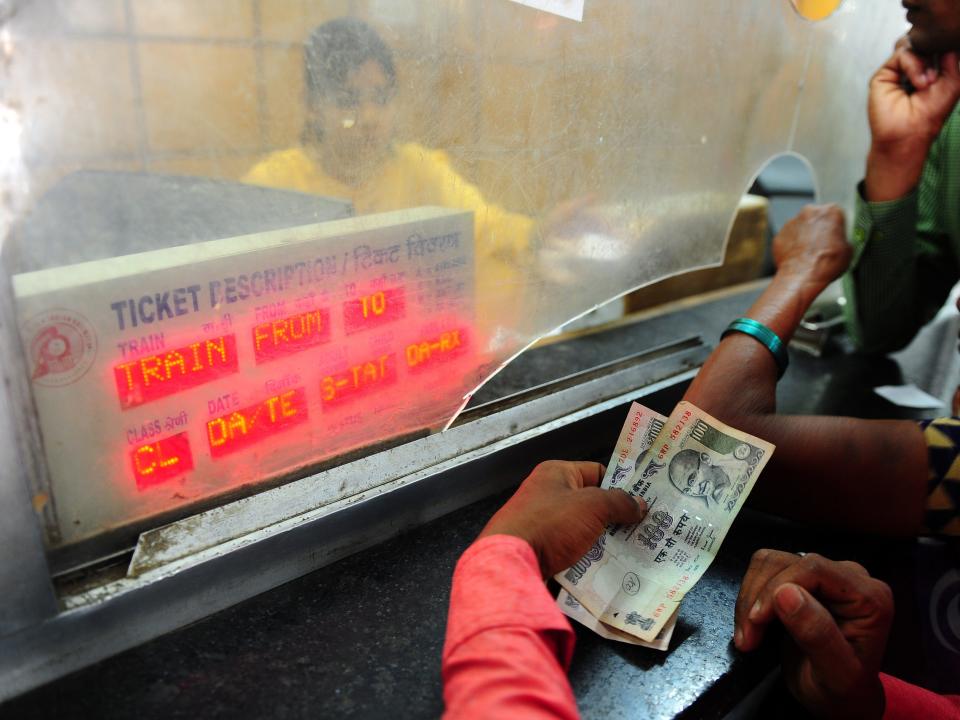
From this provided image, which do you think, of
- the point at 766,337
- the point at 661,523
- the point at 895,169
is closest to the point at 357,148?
the point at 661,523

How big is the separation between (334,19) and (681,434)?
25.0 inches

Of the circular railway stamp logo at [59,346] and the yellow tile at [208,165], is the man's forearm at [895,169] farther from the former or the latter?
the circular railway stamp logo at [59,346]

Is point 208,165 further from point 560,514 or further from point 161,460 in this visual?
point 560,514

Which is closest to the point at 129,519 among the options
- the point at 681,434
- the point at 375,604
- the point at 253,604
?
the point at 253,604

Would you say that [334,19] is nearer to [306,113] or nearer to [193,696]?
[306,113]

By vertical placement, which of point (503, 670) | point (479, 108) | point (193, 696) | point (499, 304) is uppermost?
point (479, 108)

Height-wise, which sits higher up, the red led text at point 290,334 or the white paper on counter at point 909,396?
the red led text at point 290,334

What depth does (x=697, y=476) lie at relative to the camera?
0.85 m

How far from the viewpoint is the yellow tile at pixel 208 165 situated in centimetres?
62

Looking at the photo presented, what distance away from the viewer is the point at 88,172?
58cm

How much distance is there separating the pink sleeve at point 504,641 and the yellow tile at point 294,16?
531 mm

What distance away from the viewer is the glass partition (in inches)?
22.8

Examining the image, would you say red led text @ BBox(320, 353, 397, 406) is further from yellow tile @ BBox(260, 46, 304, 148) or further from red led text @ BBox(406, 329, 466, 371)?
yellow tile @ BBox(260, 46, 304, 148)

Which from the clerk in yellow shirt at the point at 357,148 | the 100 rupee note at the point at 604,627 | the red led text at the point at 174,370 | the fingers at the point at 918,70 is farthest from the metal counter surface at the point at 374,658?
the fingers at the point at 918,70
